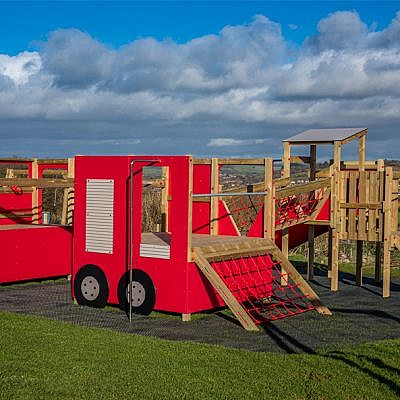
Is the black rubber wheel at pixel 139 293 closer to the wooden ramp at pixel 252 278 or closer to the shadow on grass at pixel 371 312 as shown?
the wooden ramp at pixel 252 278

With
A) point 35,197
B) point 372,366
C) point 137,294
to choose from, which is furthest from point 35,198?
point 372,366

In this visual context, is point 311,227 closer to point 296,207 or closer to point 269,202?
point 296,207

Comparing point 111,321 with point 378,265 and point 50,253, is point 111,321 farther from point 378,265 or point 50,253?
point 378,265


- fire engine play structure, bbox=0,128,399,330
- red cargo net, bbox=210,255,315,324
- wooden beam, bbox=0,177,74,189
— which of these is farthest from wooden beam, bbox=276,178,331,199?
wooden beam, bbox=0,177,74,189

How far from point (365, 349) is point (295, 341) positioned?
110cm

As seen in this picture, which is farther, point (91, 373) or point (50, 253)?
point (50, 253)

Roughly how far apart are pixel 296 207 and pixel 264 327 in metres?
4.54

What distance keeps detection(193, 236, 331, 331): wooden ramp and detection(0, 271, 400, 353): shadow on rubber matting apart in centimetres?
32

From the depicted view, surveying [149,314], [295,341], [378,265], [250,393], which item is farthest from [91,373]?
[378,265]

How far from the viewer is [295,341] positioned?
30.9 ft

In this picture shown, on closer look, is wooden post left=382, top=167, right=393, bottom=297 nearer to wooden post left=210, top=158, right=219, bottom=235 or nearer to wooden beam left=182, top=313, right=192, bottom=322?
wooden post left=210, top=158, right=219, bottom=235

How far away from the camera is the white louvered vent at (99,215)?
39.0 feet

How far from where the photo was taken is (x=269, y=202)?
12656mm

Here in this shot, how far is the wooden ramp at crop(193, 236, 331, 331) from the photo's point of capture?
1083 centimetres
